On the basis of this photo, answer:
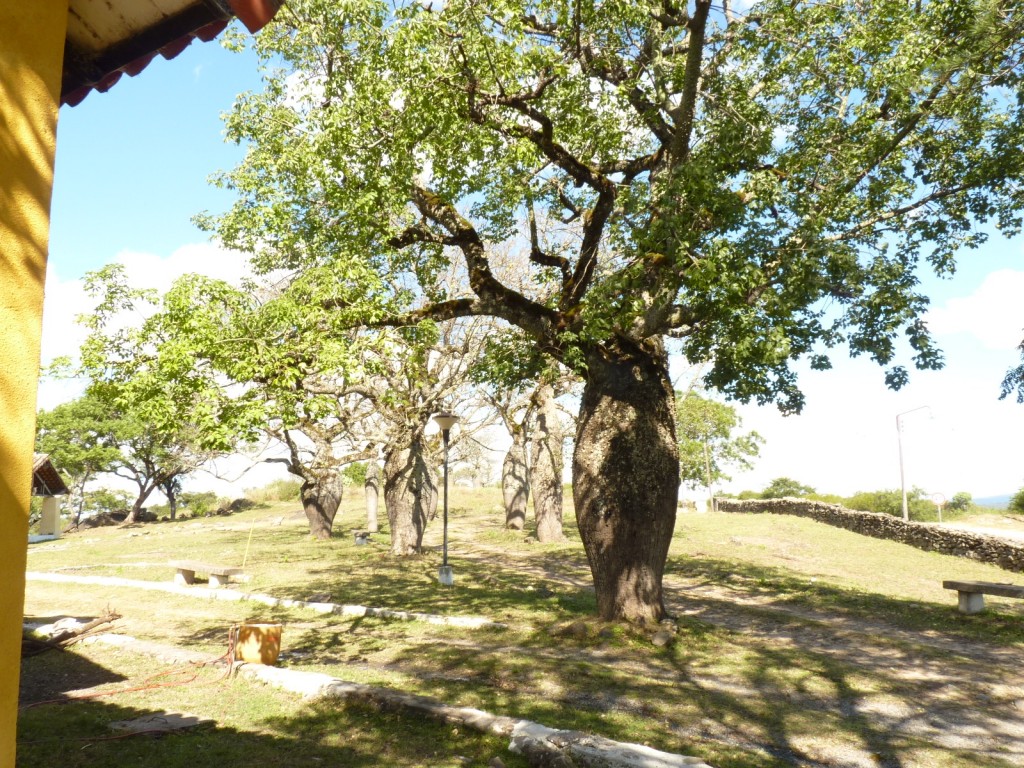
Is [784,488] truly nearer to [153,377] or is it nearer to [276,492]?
[276,492]

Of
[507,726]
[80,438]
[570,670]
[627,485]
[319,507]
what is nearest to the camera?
[507,726]

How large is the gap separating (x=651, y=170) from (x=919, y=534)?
17.3 metres

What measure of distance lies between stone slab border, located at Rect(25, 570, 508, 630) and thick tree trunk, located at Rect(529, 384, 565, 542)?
1091cm

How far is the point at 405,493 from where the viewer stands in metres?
19.0

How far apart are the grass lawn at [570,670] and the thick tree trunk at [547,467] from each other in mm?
5325

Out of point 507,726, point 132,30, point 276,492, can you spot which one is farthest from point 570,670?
point 276,492

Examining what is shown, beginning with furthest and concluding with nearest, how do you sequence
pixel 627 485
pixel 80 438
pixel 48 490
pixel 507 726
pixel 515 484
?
pixel 80 438 → pixel 48 490 → pixel 515 484 → pixel 627 485 → pixel 507 726

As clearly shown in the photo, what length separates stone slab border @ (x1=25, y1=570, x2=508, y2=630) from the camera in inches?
418

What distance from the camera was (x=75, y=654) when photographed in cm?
883

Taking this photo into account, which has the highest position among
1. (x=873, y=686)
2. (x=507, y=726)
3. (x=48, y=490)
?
(x=48, y=490)

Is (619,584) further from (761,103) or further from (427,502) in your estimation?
(427,502)

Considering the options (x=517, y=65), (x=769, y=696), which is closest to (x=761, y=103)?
(x=517, y=65)

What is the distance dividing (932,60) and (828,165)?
158 cm

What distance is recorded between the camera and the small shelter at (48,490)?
95.5 ft
